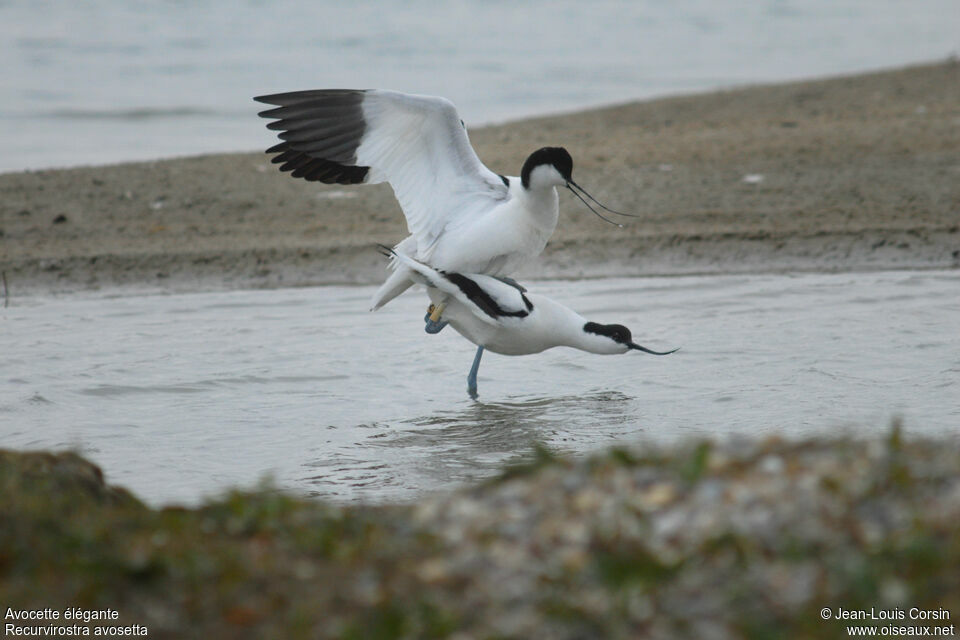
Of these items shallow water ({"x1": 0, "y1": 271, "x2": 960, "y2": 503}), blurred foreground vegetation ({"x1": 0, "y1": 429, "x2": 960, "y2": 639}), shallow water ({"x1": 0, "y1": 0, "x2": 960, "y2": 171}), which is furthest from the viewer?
shallow water ({"x1": 0, "y1": 0, "x2": 960, "y2": 171})

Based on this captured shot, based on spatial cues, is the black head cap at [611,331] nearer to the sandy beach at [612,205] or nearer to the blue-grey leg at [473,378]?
the blue-grey leg at [473,378]

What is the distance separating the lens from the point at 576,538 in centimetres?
308

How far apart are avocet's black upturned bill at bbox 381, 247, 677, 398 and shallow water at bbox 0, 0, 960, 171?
6.19m

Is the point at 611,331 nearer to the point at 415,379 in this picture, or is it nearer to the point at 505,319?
the point at 505,319

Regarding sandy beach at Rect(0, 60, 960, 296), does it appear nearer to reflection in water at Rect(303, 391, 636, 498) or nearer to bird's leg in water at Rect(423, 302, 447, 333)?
bird's leg in water at Rect(423, 302, 447, 333)

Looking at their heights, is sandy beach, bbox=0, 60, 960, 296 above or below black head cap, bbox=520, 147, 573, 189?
below

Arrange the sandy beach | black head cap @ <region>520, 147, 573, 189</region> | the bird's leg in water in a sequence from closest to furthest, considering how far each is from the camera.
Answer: black head cap @ <region>520, 147, 573, 189</region>
the bird's leg in water
the sandy beach

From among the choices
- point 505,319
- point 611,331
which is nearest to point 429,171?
point 505,319

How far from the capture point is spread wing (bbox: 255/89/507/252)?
23.4ft

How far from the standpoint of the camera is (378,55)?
699 inches

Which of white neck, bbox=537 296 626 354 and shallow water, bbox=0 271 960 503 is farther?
white neck, bbox=537 296 626 354

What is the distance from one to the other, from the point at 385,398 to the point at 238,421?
837mm

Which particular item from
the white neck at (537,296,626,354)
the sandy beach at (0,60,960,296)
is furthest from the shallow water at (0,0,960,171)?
the white neck at (537,296,626,354)

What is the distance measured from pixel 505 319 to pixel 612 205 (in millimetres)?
3424
